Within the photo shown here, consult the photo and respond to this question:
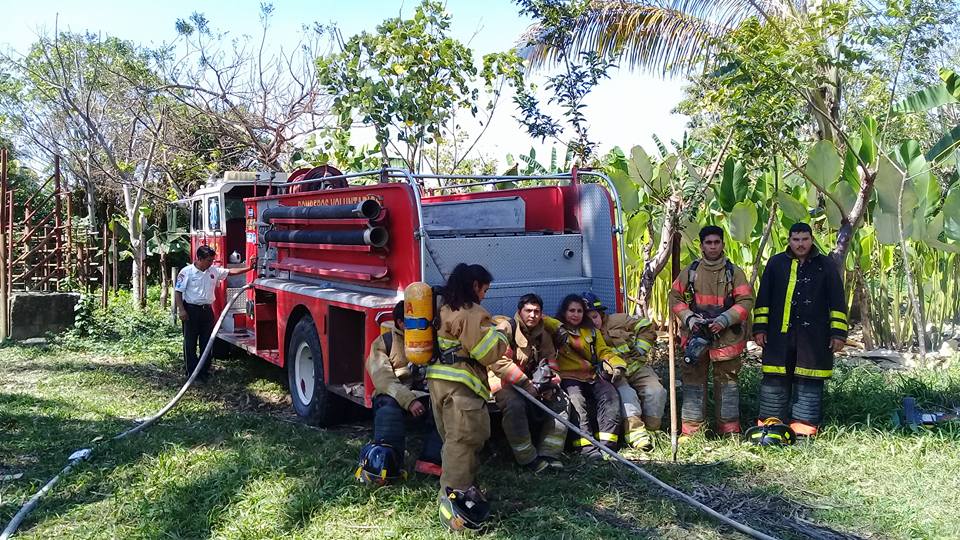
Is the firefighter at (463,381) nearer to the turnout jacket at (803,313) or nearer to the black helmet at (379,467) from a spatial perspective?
the black helmet at (379,467)

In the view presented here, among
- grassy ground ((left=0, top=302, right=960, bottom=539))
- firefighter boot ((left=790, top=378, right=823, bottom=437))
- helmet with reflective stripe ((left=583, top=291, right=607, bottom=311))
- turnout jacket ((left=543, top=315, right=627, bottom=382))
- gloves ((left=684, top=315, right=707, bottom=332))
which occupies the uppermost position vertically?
helmet with reflective stripe ((left=583, top=291, right=607, bottom=311))

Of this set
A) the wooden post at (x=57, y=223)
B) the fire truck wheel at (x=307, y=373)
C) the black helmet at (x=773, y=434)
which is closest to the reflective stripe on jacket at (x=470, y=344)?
the fire truck wheel at (x=307, y=373)

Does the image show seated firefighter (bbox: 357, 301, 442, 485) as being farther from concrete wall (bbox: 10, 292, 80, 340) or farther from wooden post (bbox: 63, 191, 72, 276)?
wooden post (bbox: 63, 191, 72, 276)

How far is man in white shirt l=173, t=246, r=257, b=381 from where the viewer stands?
899 centimetres

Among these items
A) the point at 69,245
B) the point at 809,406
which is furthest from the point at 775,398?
the point at 69,245

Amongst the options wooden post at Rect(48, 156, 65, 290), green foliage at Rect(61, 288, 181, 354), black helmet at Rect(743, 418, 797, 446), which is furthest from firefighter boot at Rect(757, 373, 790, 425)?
wooden post at Rect(48, 156, 65, 290)

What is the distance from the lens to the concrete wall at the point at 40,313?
39.8 ft

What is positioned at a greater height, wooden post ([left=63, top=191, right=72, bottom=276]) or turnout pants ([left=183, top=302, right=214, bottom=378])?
wooden post ([left=63, top=191, right=72, bottom=276])

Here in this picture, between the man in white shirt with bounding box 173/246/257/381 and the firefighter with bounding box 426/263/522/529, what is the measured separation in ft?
16.0

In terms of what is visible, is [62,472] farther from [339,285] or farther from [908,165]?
[908,165]

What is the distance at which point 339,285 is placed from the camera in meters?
6.82

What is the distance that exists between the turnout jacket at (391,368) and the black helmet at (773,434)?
259cm

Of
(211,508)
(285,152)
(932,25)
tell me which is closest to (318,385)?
(211,508)

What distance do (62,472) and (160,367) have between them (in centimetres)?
455
